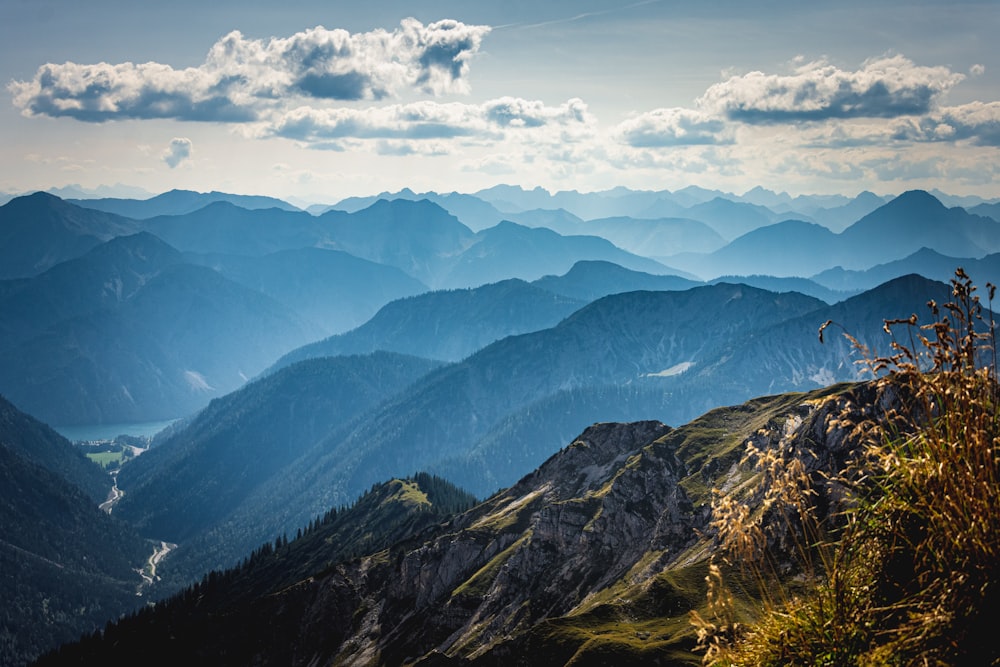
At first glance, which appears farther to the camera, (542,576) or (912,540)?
(542,576)

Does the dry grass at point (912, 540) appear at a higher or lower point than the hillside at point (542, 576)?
higher

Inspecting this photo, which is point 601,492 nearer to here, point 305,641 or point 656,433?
point 656,433

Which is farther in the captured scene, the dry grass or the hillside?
the hillside

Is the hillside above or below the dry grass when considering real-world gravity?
below

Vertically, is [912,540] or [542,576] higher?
[912,540]

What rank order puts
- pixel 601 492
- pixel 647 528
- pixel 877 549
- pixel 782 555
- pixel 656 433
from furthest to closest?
1. pixel 656 433
2. pixel 601 492
3. pixel 647 528
4. pixel 782 555
5. pixel 877 549

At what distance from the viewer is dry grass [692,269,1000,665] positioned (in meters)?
7.64

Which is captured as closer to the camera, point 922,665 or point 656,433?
point 922,665

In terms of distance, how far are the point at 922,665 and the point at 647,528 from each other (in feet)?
420

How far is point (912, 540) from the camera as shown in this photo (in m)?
8.75

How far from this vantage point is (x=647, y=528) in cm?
13038

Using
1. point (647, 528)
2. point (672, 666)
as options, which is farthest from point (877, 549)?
point (647, 528)

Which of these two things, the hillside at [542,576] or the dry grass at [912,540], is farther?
the hillside at [542,576]

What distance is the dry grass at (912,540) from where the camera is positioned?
301 inches
